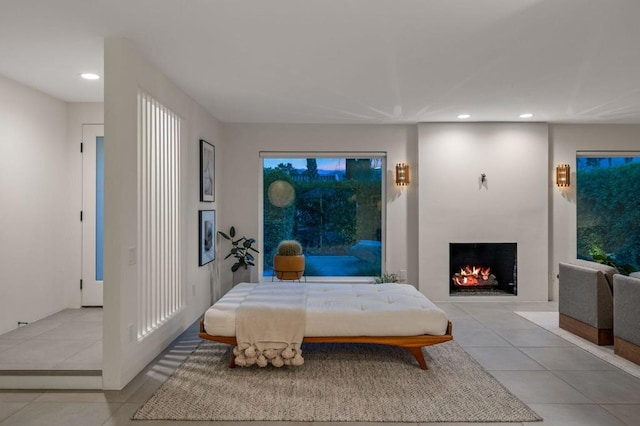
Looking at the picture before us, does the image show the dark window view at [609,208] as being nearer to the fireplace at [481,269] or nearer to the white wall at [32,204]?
the fireplace at [481,269]

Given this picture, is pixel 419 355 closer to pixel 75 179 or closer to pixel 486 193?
pixel 486 193

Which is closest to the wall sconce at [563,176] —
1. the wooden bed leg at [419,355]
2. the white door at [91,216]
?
the wooden bed leg at [419,355]

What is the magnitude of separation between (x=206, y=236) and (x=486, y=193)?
3.95 meters

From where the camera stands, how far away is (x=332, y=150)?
6.90m

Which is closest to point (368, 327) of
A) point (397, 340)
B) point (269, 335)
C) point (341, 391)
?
point (397, 340)

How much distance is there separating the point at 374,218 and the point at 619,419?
4.47 metres

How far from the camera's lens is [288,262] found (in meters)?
6.67

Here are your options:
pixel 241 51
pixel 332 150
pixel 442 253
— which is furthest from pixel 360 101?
pixel 442 253

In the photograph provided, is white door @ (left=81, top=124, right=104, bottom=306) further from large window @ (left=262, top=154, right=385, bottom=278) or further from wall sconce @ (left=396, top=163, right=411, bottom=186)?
wall sconce @ (left=396, top=163, right=411, bottom=186)

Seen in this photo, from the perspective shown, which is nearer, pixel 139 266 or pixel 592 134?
pixel 139 266

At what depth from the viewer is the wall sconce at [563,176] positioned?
22.2 ft

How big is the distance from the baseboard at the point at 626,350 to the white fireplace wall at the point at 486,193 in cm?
251

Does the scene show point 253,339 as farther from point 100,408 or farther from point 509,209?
point 509,209

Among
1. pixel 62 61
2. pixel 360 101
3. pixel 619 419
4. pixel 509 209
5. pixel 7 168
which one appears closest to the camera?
pixel 619 419
